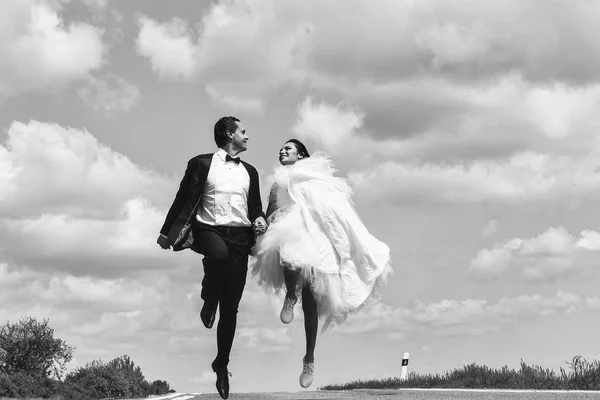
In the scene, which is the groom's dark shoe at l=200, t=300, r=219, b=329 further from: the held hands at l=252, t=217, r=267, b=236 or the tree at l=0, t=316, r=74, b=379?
the tree at l=0, t=316, r=74, b=379

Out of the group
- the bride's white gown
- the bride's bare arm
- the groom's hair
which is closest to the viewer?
the groom's hair

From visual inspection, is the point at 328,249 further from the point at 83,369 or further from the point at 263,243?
the point at 83,369

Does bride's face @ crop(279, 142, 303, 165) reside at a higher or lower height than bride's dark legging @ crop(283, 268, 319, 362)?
higher

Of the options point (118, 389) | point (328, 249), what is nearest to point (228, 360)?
point (328, 249)

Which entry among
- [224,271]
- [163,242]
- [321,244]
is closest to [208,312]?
[224,271]

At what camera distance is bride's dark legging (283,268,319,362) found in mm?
9570

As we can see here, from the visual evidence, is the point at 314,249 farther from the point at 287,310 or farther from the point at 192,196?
the point at 192,196

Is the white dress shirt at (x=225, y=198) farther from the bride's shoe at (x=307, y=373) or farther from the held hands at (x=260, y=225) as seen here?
the bride's shoe at (x=307, y=373)

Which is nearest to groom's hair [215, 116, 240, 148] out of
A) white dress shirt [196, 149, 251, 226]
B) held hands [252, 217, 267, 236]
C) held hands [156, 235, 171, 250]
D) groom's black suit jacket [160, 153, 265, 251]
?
groom's black suit jacket [160, 153, 265, 251]

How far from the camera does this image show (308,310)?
9586mm

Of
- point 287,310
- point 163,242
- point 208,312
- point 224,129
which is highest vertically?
point 224,129

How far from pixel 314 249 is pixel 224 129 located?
74.6 inches

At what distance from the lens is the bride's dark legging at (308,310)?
377 inches

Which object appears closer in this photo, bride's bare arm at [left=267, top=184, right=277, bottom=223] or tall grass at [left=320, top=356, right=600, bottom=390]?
bride's bare arm at [left=267, top=184, right=277, bottom=223]
